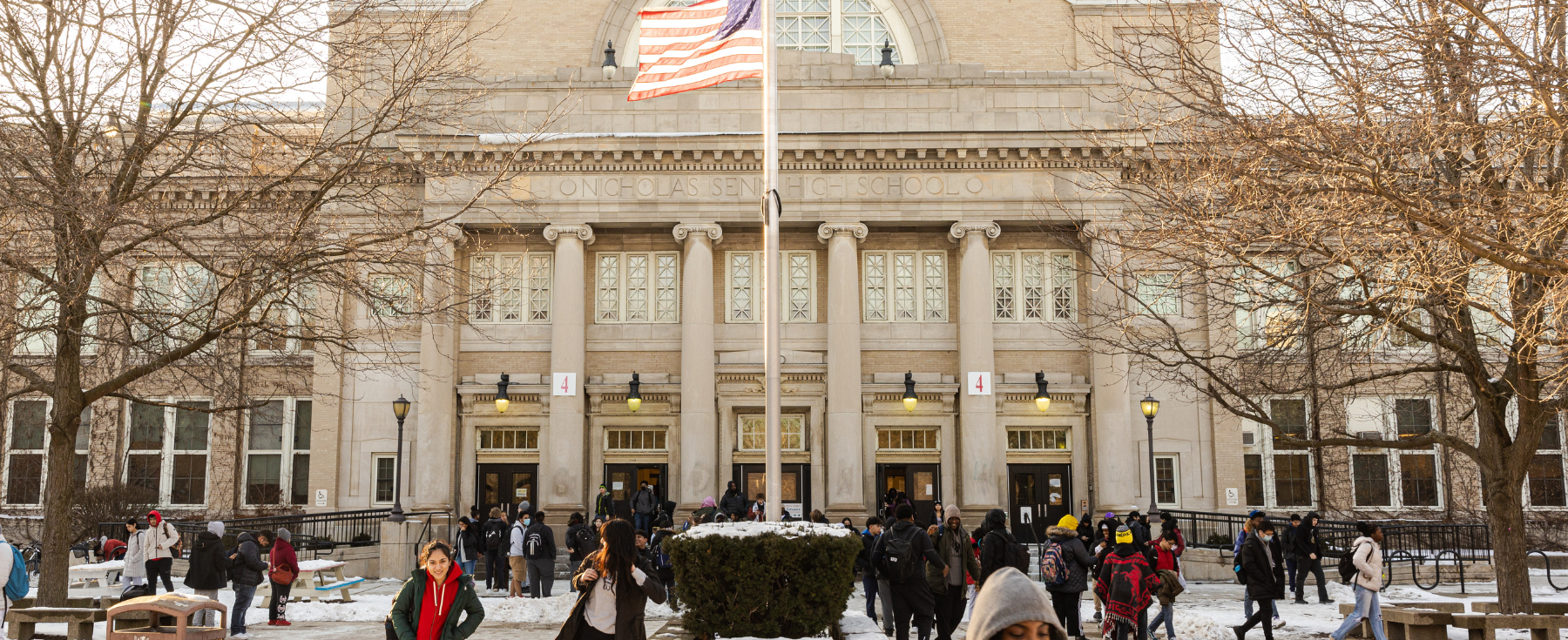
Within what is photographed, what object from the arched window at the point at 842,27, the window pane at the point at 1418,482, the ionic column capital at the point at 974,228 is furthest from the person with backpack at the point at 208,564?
the window pane at the point at 1418,482

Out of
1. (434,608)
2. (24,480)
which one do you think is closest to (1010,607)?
(434,608)

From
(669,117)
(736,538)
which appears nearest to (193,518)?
(669,117)

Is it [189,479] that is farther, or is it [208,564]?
[189,479]

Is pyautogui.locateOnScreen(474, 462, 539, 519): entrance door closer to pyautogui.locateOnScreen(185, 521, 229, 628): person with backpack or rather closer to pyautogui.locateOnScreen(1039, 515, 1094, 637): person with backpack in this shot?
pyautogui.locateOnScreen(185, 521, 229, 628): person with backpack

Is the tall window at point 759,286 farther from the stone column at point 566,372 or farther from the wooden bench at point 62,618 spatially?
the wooden bench at point 62,618

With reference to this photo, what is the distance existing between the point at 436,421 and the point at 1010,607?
2695 cm

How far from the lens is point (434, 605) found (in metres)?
8.00

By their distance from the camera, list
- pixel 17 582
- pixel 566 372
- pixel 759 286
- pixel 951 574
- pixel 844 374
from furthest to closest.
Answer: pixel 759 286
pixel 566 372
pixel 844 374
pixel 951 574
pixel 17 582

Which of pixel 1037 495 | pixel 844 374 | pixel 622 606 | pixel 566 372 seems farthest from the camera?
pixel 1037 495

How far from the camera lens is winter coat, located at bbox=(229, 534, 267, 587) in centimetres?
1564

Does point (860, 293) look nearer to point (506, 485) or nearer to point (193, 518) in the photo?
point (506, 485)

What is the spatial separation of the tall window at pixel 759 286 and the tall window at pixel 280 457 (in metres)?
12.1

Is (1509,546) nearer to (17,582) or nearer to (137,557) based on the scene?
(17,582)

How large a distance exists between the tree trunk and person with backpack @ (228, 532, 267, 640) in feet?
52.5
